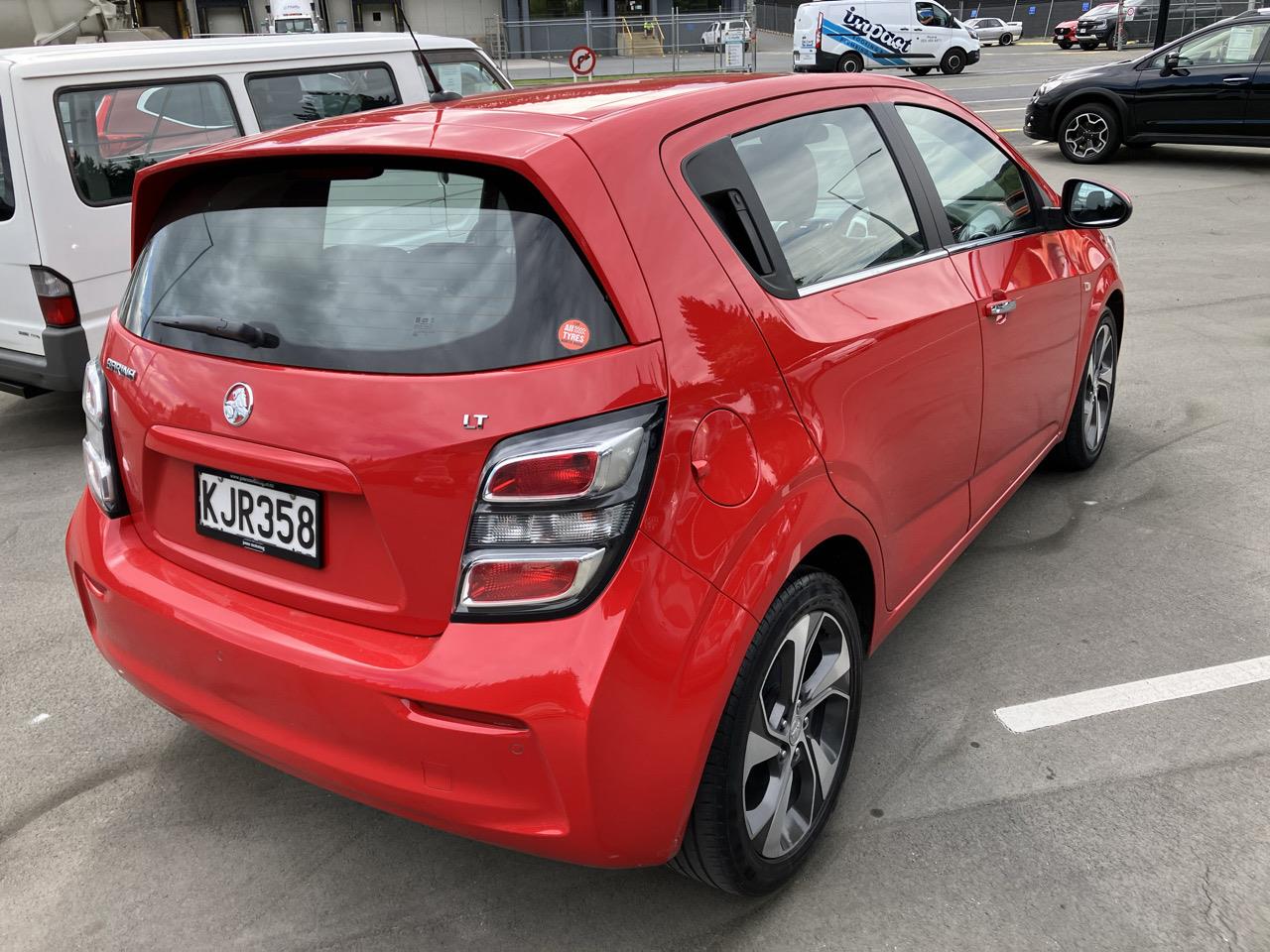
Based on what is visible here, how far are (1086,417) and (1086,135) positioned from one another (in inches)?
419

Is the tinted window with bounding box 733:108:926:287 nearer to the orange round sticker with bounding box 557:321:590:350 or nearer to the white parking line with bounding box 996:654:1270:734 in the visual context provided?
the orange round sticker with bounding box 557:321:590:350

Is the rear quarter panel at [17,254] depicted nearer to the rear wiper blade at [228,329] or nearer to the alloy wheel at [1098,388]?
the rear wiper blade at [228,329]

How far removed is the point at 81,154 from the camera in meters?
5.48

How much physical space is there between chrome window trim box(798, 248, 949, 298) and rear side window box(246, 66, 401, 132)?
4.41 meters

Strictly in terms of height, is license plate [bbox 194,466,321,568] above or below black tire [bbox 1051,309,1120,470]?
above

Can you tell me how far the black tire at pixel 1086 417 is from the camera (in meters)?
4.48

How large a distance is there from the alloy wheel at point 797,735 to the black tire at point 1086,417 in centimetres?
230

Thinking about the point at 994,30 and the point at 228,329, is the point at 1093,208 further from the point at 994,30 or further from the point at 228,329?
the point at 994,30

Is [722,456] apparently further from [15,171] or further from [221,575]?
[15,171]

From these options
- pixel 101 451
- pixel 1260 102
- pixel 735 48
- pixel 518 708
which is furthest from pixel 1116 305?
pixel 735 48

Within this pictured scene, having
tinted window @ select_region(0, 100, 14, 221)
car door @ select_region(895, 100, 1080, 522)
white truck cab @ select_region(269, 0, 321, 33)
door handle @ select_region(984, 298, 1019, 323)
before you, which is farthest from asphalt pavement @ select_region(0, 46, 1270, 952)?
white truck cab @ select_region(269, 0, 321, 33)

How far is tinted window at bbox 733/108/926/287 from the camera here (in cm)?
258

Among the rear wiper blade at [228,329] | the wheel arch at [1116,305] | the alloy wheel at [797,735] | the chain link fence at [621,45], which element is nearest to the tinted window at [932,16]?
the chain link fence at [621,45]

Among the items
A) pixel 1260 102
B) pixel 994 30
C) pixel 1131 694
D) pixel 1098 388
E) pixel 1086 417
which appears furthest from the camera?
pixel 994 30
